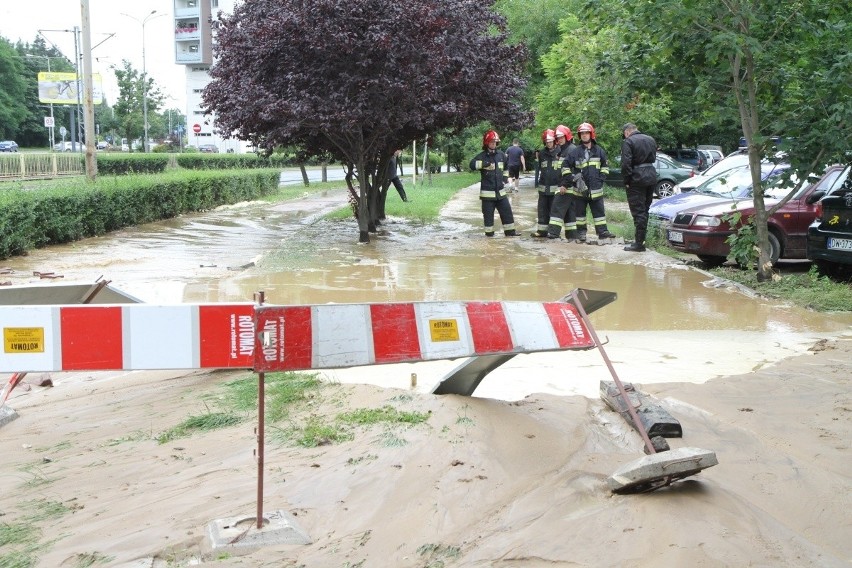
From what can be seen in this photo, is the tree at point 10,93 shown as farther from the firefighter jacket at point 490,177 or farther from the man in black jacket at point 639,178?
the man in black jacket at point 639,178

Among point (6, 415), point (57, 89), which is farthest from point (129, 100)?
point (6, 415)

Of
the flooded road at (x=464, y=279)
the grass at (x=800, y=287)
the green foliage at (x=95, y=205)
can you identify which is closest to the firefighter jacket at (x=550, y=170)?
the flooded road at (x=464, y=279)

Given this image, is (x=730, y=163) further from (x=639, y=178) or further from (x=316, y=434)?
(x=316, y=434)

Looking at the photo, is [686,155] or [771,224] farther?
[686,155]

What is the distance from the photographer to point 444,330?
4.36 meters

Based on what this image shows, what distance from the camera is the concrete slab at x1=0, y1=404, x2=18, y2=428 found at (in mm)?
5914

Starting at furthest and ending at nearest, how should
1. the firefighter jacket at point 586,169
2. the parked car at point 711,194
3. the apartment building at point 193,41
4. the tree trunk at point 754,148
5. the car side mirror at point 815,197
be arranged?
1. the apartment building at point 193,41
2. the firefighter jacket at point 586,169
3. the parked car at point 711,194
4. the car side mirror at point 815,197
5. the tree trunk at point 754,148

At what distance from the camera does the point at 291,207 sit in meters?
27.5

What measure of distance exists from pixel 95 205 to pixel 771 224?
11977 mm

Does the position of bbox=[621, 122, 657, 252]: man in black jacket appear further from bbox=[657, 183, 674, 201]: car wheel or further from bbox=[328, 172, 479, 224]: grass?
bbox=[657, 183, 674, 201]: car wheel

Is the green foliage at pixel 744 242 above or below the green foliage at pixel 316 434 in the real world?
above

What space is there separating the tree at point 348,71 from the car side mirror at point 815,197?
5.87 m

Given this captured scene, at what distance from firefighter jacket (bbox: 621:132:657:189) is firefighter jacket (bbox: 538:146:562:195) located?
2054 mm

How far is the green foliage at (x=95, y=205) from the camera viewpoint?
1494cm
